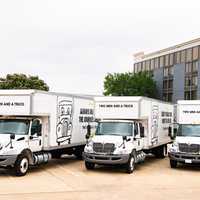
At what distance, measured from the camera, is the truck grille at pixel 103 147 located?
17.7m

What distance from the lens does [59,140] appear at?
63.8ft

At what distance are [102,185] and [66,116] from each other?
19.7 feet

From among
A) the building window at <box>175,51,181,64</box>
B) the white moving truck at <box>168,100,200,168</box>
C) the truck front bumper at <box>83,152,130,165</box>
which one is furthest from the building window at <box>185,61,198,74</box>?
the truck front bumper at <box>83,152,130,165</box>

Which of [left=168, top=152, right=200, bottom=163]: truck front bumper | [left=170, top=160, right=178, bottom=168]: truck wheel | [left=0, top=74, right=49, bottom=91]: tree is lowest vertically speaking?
[left=170, top=160, right=178, bottom=168]: truck wheel

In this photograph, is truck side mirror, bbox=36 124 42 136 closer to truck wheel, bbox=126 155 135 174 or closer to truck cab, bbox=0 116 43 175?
truck cab, bbox=0 116 43 175

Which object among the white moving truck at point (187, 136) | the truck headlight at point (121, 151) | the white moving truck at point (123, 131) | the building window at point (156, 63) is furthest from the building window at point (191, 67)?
the truck headlight at point (121, 151)

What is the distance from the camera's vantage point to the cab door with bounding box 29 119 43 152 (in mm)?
17422

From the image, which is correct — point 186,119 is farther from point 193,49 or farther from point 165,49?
point 165,49

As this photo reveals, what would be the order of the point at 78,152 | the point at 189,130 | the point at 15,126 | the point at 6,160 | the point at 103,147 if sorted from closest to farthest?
the point at 6,160
the point at 15,126
the point at 103,147
the point at 189,130
the point at 78,152

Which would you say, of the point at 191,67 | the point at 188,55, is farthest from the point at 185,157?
the point at 188,55

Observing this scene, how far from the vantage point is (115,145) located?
17.7 m

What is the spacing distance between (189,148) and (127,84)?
186ft

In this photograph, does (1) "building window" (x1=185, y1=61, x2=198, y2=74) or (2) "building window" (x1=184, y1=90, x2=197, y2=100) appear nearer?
(2) "building window" (x1=184, y1=90, x2=197, y2=100)

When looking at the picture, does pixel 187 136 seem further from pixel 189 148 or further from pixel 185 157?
pixel 185 157
